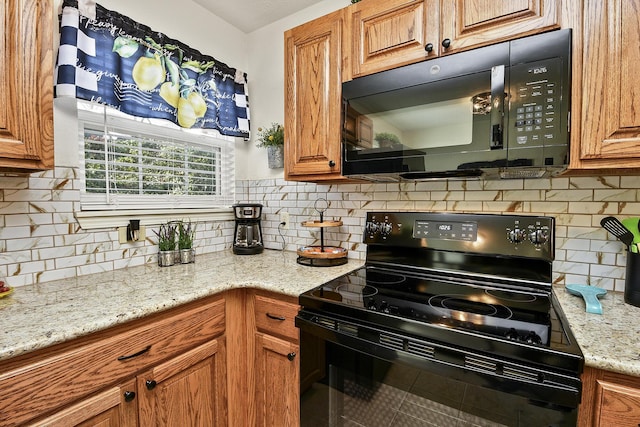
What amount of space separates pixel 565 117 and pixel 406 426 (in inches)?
44.3

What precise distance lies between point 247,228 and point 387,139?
3.81 feet

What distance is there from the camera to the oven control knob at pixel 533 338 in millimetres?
815

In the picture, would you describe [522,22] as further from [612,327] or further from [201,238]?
[201,238]

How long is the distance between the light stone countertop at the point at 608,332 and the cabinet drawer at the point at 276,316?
0.93m

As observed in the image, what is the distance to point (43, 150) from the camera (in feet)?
3.53

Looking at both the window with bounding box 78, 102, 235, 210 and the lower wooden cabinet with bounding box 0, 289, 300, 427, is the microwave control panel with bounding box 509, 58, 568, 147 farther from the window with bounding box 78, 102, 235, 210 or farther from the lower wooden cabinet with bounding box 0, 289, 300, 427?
the window with bounding box 78, 102, 235, 210

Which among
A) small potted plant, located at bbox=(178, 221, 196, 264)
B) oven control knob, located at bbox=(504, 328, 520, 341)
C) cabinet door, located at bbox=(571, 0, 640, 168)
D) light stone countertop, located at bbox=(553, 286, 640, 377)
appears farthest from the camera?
small potted plant, located at bbox=(178, 221, 196, 264)

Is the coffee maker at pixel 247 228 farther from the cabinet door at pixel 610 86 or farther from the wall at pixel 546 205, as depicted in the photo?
the cabinet door at pixel 610 86

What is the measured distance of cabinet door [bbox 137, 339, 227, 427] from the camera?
111 centimetres

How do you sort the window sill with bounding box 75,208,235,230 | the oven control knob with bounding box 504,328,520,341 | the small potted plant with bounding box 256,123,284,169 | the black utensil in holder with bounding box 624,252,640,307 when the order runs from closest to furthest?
the oven control knob with bounding box 504,328,520,341 < the black utensil in holder with bounding box 624,252,640,307 < the window sill with bounding box 75,208,235,230 < the small potted plant with bounding box 256,123,284,169

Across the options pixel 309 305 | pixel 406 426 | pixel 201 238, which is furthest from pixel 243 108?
pixel 406 426

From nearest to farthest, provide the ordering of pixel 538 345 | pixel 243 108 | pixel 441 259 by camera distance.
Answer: pixel 538 345, pixel 441 259, pixel 243 108

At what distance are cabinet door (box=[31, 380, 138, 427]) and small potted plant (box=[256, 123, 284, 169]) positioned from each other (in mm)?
1473

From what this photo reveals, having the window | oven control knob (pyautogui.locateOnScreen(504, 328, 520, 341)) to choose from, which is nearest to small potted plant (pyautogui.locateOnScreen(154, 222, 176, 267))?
the window
